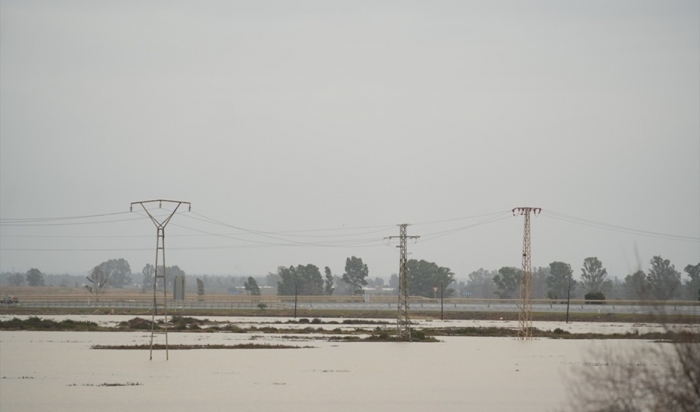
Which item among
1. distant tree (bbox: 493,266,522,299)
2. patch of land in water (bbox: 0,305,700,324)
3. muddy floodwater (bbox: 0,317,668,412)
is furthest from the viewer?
distant tree (bbox: 493,266,522,299)

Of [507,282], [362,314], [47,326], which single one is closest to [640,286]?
[47,326]

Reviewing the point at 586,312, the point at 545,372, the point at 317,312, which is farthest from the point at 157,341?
the point at 586,312

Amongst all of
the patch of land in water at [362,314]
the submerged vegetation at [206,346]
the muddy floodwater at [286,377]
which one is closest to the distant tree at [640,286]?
the muddy floodwater at [286,377]

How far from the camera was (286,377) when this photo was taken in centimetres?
3575

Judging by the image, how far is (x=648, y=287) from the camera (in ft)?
50.3

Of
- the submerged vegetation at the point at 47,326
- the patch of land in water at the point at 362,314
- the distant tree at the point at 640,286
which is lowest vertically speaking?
the patch of land in water at the point at 362,314

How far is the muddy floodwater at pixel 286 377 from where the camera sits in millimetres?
27938

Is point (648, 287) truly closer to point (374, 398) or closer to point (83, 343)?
point (374, 398)

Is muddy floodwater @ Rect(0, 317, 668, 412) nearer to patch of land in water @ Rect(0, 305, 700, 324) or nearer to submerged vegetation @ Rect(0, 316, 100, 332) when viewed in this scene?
submerged vegetation @ Rect(0, 316, 100, 332)

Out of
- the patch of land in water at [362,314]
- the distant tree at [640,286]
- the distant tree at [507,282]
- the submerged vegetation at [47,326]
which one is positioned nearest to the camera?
the distant tree at [640,286]

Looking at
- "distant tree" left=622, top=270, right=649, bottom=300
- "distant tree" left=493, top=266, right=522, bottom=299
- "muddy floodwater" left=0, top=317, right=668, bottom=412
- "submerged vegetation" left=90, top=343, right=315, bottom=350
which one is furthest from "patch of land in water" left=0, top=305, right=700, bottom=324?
"distant tree" left=493, top=266, right=522, bottom=299

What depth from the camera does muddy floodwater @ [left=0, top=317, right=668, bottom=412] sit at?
2794 cm

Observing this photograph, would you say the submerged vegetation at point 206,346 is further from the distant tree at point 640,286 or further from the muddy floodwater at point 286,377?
the distant tree at point 640,286

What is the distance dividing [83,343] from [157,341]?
4522 mm
